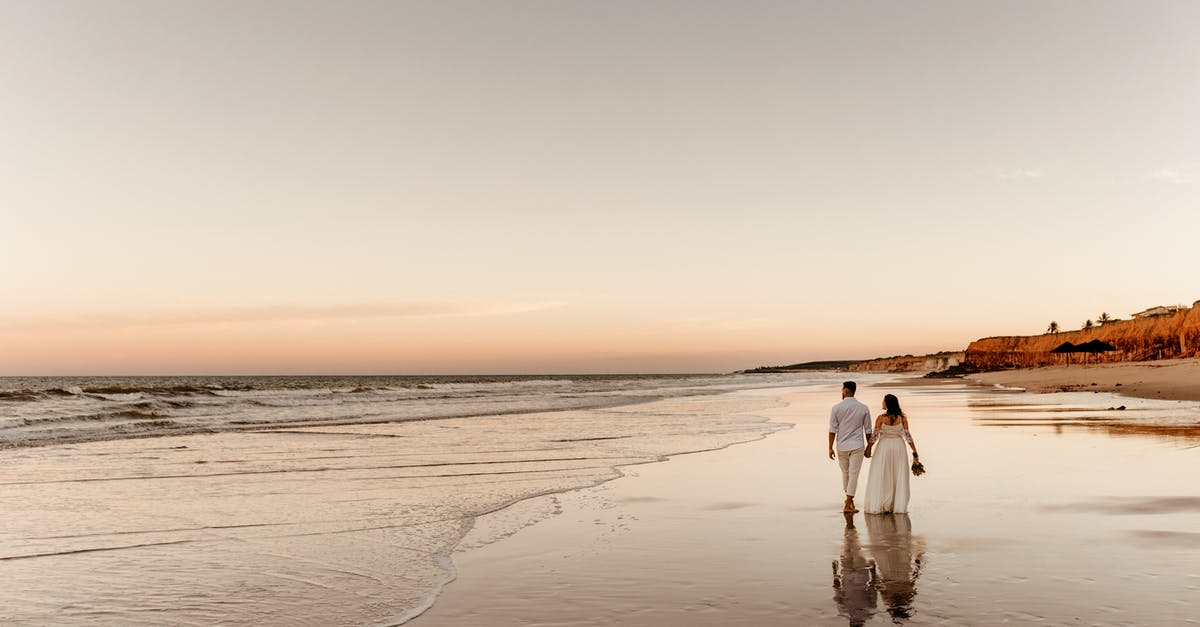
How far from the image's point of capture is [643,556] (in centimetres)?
830

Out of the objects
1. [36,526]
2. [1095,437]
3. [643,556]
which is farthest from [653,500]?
[1095,437]

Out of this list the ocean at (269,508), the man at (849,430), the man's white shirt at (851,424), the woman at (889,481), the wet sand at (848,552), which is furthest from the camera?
the man's white shirt at (851,424)

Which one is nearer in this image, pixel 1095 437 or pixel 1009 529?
pixel 1009 529

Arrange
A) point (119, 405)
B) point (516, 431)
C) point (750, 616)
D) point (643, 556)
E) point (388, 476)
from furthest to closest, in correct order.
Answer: point (119, 405) < point (516, 431) < point (388, 476) < point (643, 556) < point (750, 616)

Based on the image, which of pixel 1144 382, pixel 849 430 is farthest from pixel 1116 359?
pixel 849 430

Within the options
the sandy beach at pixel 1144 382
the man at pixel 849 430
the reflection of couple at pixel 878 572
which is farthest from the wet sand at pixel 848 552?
the sandy beach at pixel 1144 382

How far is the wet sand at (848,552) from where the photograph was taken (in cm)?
633

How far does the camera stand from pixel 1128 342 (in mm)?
82875

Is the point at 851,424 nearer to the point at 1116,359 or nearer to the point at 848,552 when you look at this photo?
the point at 848,552

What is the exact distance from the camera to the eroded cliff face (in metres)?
70.9

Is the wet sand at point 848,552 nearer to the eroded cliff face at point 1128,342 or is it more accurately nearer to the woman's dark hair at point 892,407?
the woman's dark hair at point 892,407

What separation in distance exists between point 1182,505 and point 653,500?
6885 mm

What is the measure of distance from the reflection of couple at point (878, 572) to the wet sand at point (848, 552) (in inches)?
0.9

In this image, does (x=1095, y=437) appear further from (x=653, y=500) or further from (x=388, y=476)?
(x=388, y=476)
